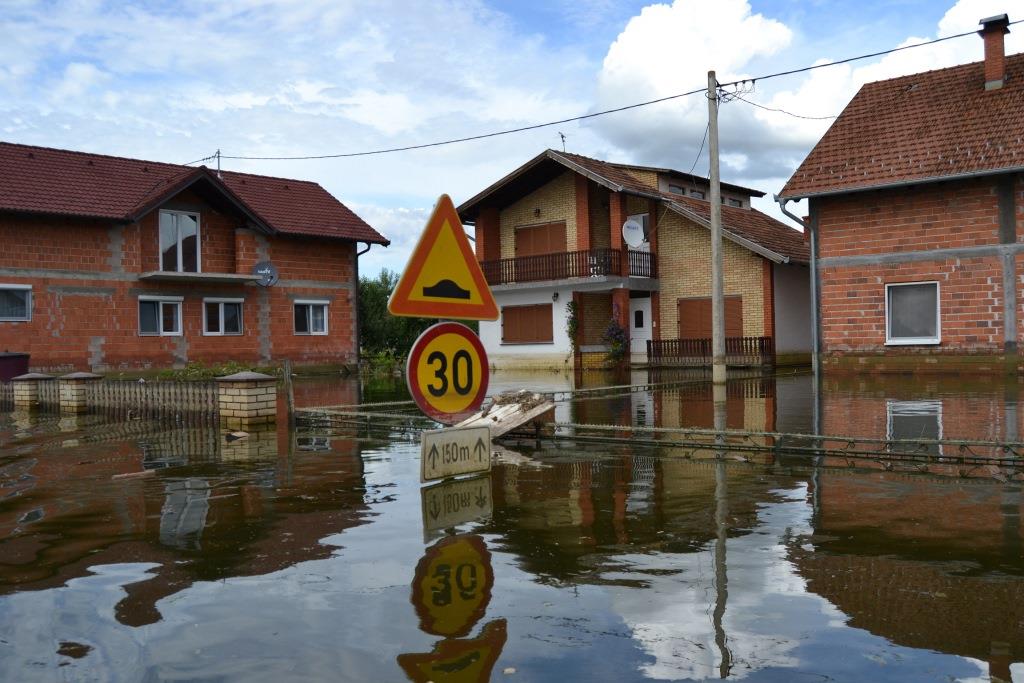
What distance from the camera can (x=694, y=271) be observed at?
30219mm

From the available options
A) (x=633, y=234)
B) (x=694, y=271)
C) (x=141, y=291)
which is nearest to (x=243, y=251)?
(x=141, y=291)

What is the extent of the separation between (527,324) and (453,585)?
28.9 meters

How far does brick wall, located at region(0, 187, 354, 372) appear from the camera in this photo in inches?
977

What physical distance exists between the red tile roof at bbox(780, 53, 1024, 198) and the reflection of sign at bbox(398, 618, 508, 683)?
18745 mm

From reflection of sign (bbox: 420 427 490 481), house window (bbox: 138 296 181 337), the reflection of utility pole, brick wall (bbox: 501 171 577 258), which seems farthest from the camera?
brick wall (bbox: 501 171 577 258)

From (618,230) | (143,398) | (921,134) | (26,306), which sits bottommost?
(143,398)

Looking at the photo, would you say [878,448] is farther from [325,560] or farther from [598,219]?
[598,219]

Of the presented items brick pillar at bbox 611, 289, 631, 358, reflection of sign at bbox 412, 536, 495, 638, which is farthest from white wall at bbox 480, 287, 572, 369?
reflection of sign at bbox 412, 536, 495, 638

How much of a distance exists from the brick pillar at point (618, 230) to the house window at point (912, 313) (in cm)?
1066

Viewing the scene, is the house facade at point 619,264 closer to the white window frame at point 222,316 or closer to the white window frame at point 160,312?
the white window frame at point 222,316

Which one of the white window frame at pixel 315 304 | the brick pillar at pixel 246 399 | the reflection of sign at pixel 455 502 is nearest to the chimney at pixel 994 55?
the brick pillar at pixel 246 399

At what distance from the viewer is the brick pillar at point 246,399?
1242 centimetres

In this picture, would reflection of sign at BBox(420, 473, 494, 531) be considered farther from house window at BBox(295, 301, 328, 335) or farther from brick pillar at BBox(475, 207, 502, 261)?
brick pillar at BBox(475, 207, 502, 261)

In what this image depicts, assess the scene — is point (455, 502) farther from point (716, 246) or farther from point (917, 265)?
point (917, 265)
